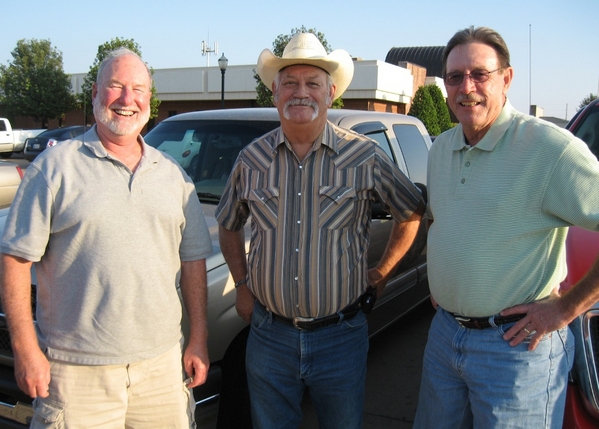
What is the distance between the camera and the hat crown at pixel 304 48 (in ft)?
8.81

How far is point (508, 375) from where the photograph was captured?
7.29 ft

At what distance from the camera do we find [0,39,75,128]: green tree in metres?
33.6

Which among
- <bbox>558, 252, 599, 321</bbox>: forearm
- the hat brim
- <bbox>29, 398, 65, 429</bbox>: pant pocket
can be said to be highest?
the hat brim

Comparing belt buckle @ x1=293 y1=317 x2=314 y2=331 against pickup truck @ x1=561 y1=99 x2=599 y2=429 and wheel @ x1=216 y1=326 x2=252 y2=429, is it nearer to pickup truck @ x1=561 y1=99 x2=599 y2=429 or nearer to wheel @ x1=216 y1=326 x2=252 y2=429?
wheel @ x1=216 y1=326 x2=252 y2=429

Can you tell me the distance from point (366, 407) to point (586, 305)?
2.31 m

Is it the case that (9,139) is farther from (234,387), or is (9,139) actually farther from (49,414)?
(49,414)

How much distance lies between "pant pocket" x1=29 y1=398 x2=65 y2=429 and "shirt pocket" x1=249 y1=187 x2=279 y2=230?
1110mm

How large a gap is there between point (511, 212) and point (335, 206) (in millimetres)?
764

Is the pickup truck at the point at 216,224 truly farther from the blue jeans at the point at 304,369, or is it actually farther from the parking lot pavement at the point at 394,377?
the parking lot pavement at the point at 394,377

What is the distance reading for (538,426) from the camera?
7.36 feet

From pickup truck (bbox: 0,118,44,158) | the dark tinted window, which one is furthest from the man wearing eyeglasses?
pickup truck (bbox: 0,118,44,158)

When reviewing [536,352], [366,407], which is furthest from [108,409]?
[366,407]

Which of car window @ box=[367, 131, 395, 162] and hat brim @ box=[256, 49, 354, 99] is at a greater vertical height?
hat brim @ box=[256, 49, 354, 99]

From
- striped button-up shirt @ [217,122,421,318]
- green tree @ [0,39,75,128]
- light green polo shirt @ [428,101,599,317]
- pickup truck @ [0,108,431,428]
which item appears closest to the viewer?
light green polo shirt @ [428,101,599,317]
